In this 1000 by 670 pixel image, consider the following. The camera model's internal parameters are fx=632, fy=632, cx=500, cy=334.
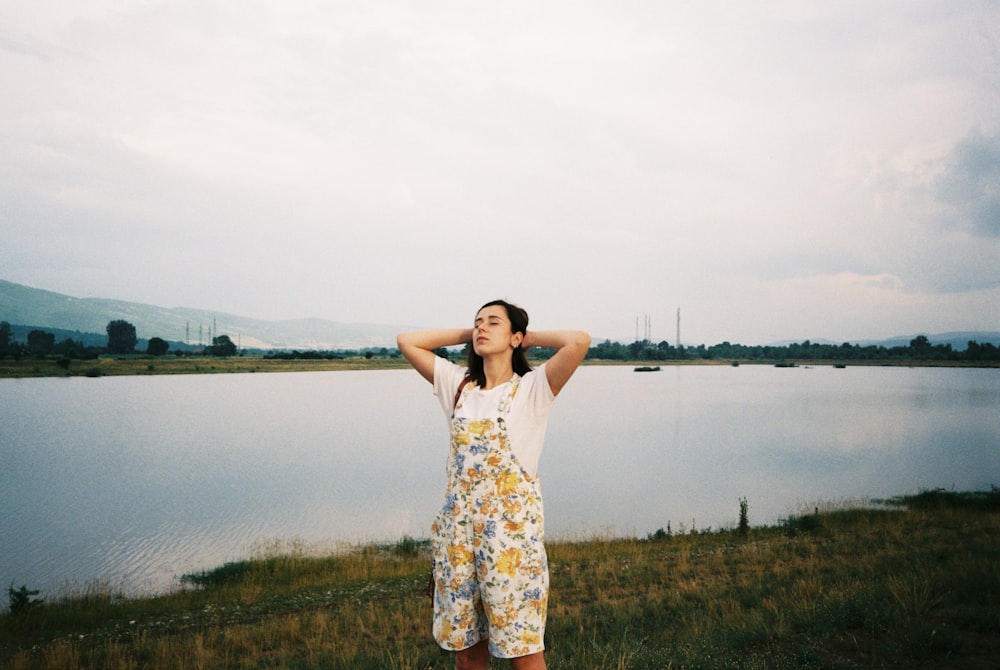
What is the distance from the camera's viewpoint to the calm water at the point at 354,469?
16.7 metres

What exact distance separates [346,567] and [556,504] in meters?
9.19

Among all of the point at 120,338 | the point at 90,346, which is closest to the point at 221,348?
the point at 90,346

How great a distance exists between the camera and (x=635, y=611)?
6.56 meters

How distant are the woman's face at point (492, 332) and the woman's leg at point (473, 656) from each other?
1.30 m

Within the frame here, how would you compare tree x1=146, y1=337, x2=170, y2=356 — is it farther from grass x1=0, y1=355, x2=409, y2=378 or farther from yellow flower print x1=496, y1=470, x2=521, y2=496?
yellow flower print x1=496, y1=470, x2=521, y2=496

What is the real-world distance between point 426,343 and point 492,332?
0.50 metres

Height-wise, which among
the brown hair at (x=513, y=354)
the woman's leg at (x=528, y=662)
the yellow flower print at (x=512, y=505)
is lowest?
the woman's leg at (x=528, y=662)

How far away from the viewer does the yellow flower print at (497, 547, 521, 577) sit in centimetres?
262

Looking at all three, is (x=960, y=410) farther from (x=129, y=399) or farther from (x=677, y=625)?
(x=129, y=399)

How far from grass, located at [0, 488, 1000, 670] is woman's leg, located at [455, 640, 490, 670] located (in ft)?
6.17

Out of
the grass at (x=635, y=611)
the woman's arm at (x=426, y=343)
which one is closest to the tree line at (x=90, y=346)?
the grass at (x=635, y=611)

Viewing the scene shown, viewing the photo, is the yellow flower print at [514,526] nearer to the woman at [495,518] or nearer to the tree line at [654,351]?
the woman at [495,518]

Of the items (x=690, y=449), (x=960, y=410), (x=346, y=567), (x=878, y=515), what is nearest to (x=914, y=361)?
(x=960, y=410)

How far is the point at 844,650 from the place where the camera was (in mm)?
4695
